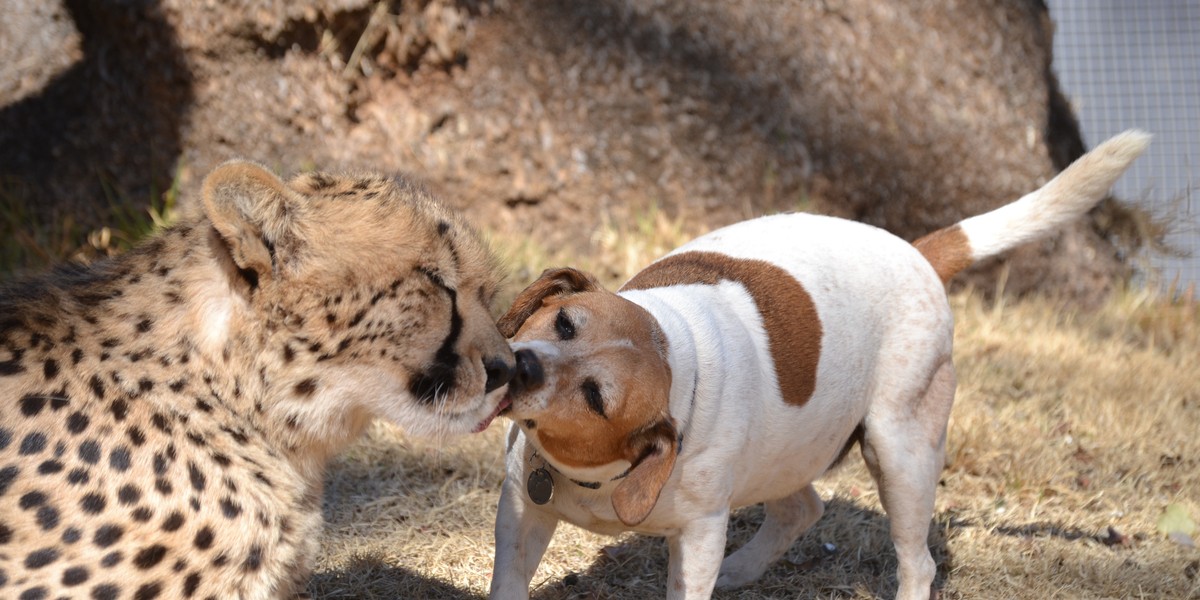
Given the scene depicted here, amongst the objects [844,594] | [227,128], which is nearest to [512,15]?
[227,128]

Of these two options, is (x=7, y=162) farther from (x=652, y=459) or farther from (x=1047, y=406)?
Result: (x=1047, y=406)

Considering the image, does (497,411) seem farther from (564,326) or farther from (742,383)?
(742,383)

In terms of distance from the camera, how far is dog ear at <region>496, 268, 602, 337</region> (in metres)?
3.17

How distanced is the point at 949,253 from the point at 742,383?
1136 millimetres

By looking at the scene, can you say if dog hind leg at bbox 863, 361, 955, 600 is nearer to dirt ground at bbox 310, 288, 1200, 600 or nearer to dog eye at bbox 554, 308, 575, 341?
dirt ground at bbox 310, 288, 1200, 600

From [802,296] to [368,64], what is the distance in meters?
3.87

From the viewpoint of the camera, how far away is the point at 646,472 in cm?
283

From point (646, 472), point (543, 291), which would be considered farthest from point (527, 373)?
point (543, 291)

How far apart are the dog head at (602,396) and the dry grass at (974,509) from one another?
41.3 inches

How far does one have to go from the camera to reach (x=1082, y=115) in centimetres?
816

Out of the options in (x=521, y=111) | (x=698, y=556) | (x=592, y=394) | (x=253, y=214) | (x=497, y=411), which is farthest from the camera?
(x=521, y=111)

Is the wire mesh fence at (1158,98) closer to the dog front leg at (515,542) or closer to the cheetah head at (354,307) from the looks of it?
the dog front leg at (515,542)

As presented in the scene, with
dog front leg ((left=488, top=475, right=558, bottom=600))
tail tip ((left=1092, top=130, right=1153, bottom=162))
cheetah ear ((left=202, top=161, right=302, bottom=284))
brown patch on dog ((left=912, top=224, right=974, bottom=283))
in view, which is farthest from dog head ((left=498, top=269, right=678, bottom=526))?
tail tip ((left=1092, top=130, right=1153, bottom=162))

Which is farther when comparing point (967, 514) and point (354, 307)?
point (967, 514)
